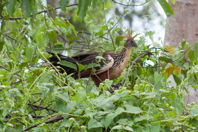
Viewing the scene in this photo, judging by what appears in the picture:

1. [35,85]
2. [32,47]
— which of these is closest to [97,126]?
[35,85]

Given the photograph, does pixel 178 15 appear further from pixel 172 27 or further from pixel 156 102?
pixel 156 102

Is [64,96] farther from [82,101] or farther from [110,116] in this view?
[110,116]

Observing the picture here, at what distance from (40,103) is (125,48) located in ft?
4.27

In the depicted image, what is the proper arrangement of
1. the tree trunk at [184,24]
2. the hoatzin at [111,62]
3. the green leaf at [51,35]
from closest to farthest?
1. the green leaf at [51,35]
2. the hoatzin at [111,62]
3. the tree trunk at [184,24]

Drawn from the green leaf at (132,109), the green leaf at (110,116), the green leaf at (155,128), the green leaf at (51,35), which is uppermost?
the green leaf at (51,35)

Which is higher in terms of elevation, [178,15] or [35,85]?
[178,15]

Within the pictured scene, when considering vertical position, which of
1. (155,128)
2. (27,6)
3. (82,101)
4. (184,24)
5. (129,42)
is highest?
(27,6)

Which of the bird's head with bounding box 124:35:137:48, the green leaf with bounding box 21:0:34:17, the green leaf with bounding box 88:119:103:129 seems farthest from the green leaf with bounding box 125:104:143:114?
the bird's head with bounding box 124:35:137:48

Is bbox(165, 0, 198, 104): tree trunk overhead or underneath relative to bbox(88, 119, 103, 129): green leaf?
overhead

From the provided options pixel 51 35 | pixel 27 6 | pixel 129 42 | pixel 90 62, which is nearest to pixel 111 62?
pixel 129 42

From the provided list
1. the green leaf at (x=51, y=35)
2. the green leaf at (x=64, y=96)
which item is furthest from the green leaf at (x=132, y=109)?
the green leaf at (x=51, y=35)

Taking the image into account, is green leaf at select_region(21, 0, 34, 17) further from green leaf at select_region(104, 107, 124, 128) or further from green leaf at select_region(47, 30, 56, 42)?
green leaf at select_region(47, 30, 56, 42)

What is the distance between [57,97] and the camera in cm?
229

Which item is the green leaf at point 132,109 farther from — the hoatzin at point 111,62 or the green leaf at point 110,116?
the hoatzin at point 111,62
